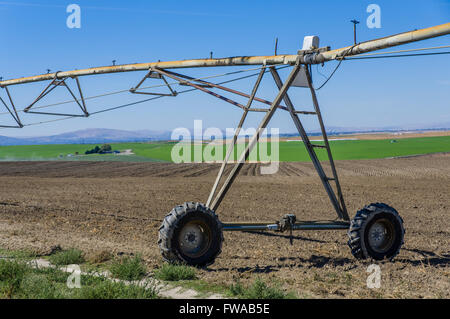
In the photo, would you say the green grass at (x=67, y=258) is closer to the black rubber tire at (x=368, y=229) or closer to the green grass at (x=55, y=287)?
the green grass at (x=55, y=287)

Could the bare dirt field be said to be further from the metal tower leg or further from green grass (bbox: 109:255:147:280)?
the metal tower leg

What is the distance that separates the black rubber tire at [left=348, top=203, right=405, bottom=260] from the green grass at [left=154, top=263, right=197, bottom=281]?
340cm

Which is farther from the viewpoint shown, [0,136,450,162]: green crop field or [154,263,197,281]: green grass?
[0,136,450,162]: green crop field

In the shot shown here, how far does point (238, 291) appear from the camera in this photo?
21.5ft

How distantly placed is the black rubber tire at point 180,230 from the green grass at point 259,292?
1.34 m

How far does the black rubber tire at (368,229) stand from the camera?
852cm

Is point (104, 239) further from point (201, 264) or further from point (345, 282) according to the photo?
point (345, 282)

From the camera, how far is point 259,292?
6395 mm

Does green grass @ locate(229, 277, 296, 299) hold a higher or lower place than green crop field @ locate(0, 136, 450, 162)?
lower

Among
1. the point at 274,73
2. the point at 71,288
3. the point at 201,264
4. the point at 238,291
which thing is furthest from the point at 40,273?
the point at 274,73

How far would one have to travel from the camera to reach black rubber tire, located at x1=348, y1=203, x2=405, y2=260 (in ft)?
28.0

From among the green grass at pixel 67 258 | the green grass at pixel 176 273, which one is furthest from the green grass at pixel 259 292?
the green grass at pixel 67 258

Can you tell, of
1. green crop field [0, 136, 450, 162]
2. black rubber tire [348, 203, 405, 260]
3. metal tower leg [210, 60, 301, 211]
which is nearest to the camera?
black rubber tire [348, 203, 405, 260]

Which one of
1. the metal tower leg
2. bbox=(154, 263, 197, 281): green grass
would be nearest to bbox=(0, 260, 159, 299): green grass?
bbox=(154, 263, 197, 281): green grass
